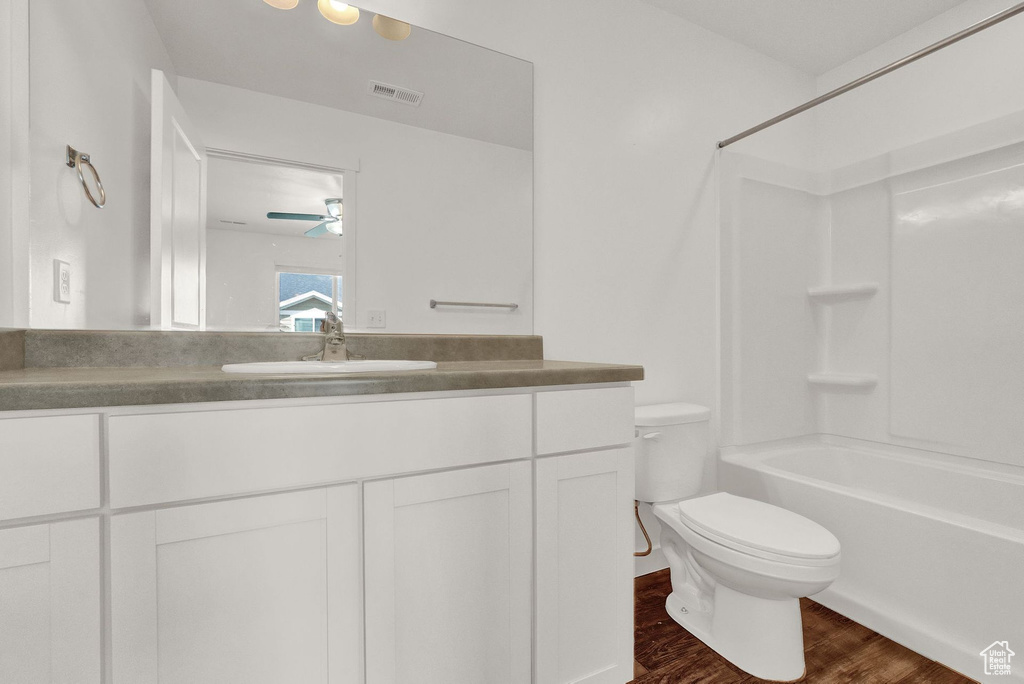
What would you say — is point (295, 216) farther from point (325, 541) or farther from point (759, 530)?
point (759, 530)

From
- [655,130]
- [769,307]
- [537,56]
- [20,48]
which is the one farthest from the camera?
[769,307]

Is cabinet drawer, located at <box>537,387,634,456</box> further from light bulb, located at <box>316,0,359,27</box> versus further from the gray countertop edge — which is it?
light bulb, located at <box>316,0,359,27</box>

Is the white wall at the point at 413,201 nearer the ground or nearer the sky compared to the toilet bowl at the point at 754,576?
nearer the sky

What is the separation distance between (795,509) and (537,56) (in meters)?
2.00

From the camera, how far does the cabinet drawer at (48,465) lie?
68cm

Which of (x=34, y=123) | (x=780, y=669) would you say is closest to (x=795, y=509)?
(x=780, y=669)

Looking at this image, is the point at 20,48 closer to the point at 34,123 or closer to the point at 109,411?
the point at 34,123

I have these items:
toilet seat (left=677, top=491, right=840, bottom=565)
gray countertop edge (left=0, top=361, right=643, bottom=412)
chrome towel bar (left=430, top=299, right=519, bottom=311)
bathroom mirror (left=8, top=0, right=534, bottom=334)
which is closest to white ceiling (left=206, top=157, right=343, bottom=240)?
bathroom mirror (left=8, top=0, right=534, bottom=334)

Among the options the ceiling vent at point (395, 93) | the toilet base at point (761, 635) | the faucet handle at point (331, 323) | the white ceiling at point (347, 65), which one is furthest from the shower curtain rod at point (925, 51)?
the faucet handle at point (331, 323)

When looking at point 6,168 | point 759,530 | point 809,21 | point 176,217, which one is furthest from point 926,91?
point 6,168

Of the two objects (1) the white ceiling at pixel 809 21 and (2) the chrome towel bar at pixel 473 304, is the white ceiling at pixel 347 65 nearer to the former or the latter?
(2) the chrome towel bar at pixel 473 304

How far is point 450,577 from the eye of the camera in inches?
39.8

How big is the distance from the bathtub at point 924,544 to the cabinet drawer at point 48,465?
82.6 inches

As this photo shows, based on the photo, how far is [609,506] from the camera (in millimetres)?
1215
